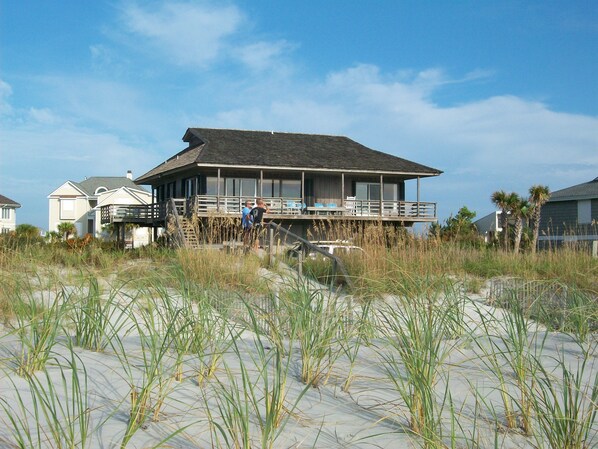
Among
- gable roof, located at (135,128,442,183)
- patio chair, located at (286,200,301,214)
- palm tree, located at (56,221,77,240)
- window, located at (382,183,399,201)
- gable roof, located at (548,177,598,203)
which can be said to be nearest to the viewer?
gable roof, located at (135,128,442,183)

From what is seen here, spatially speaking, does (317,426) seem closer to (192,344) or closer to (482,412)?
(482,412)

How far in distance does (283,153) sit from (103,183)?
3185 cm

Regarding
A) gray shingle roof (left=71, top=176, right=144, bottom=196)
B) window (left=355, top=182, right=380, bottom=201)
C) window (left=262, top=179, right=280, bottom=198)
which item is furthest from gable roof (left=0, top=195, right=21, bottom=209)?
window (left=355, top=182, right=380, bottom=201)

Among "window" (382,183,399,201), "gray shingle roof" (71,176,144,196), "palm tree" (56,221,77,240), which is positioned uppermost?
→ "gray shingle roof" (71,176,144,196)

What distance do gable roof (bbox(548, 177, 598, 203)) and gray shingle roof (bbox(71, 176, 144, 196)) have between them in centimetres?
3462

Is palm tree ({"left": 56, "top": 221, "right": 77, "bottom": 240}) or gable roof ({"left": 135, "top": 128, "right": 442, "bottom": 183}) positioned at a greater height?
gable roof ({"left": 135, "top": 128, "right": 442, "bottom": 183})

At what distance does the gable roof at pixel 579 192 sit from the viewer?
118 ft

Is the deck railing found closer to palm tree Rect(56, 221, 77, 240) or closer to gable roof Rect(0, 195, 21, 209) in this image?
palm tree Rect(56, 221, 77, 240)

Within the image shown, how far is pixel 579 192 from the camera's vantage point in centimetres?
Answer: 3675

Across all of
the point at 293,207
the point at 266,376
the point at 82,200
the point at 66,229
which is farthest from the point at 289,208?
the point at 82,200

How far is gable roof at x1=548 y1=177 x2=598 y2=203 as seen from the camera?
35875 millimetres

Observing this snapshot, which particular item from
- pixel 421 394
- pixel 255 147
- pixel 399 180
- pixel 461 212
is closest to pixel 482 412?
pixel 421 394

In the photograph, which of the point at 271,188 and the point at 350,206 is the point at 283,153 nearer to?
the point at 271,188

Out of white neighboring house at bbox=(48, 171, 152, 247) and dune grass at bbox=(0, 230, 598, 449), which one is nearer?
dune grass at bbox=(0, 230, 598, 449)
